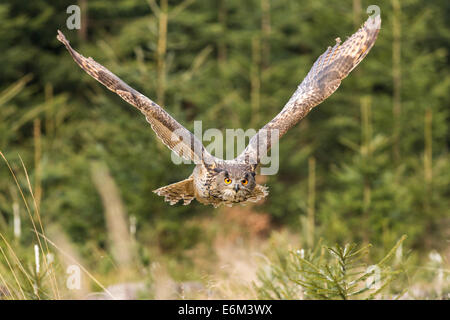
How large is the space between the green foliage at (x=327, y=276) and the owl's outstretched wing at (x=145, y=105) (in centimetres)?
120

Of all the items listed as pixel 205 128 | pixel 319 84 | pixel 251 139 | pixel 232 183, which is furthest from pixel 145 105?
pixel 205 128

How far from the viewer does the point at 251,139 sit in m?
5.31

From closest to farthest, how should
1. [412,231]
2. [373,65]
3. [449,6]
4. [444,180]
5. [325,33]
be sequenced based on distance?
[412,231] → [444,180] → [373,65] → [325,33] → [449,6]

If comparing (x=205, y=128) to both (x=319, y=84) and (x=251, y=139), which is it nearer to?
(x=319, y=84)

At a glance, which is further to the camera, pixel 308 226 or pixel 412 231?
pixel 412 231

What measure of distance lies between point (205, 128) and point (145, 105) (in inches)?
200

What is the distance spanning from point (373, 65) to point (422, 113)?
1.84 meters

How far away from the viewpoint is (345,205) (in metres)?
9.02

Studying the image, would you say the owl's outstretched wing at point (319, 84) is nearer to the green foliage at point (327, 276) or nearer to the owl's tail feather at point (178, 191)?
the owl's tail feather at point (178, 191)

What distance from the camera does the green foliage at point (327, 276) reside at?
3523mm

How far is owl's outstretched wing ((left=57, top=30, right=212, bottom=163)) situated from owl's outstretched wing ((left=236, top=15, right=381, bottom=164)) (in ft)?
1.56

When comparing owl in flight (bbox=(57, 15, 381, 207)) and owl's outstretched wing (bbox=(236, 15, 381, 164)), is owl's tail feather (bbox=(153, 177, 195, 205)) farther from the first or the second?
owl's outstretched wing (bbox=(236, 15, 381, 164))

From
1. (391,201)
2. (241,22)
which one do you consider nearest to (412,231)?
(391,201)

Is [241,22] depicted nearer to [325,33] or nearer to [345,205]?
[325,33]
